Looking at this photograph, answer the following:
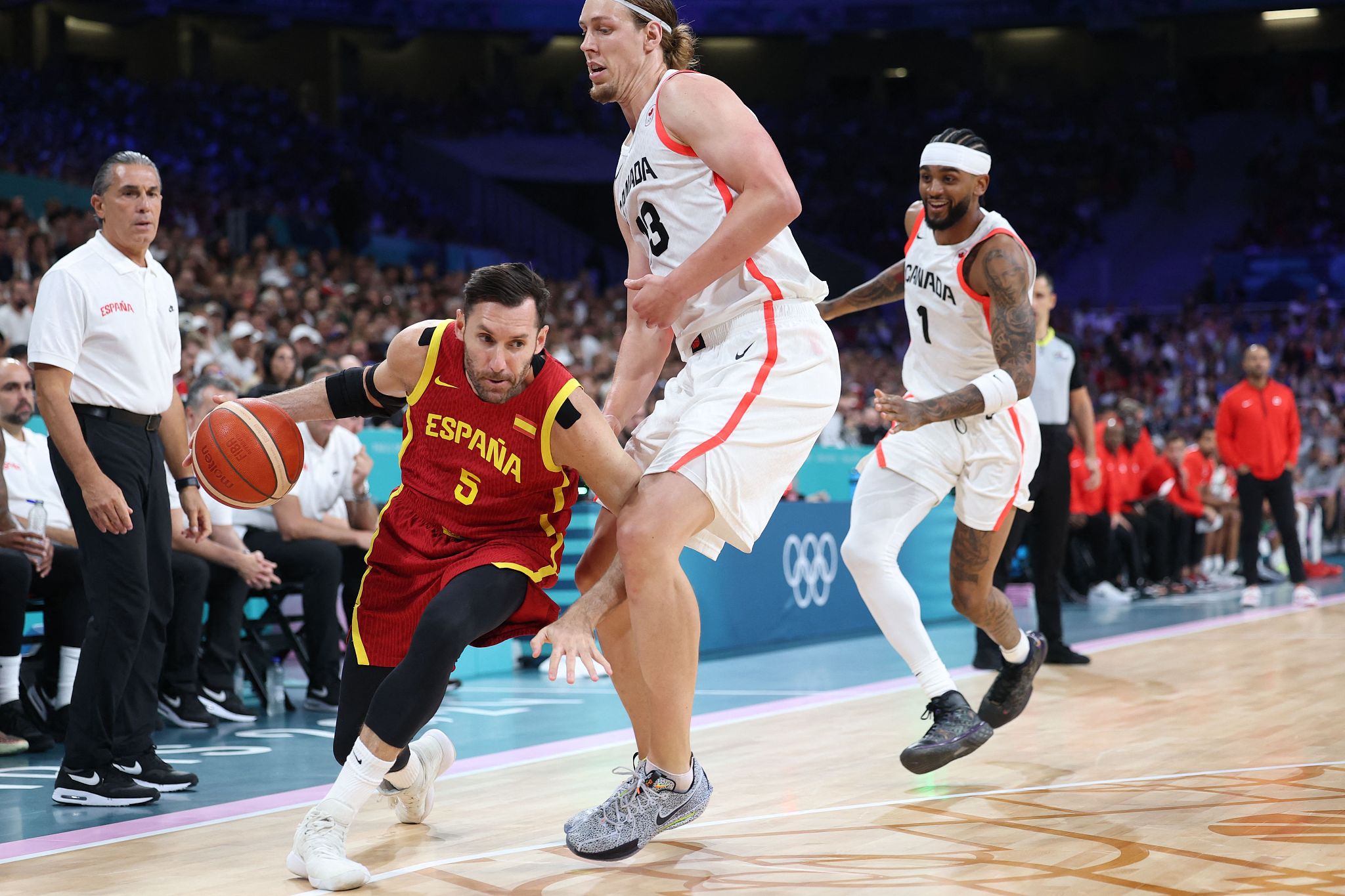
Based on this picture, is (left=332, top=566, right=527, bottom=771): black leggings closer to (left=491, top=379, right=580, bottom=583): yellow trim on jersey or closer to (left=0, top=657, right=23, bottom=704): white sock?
(left=491, top=379, right=580, bottom=583): yellow trim on jersey

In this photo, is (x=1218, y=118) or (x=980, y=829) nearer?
(x=980, y=829)

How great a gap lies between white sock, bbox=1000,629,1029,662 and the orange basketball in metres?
2.76

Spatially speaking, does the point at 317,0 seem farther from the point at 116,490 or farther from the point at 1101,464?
the point at 116,490

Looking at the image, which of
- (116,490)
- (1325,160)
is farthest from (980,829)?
(1325,160)

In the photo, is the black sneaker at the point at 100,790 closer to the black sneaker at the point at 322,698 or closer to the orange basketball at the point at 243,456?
the orange basketball at the point at 243,456

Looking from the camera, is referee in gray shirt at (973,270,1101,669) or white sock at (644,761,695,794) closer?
white sock at (644,761,695,794)

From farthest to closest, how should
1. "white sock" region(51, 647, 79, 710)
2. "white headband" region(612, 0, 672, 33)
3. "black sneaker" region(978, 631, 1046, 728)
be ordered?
"white sock" region(51, 647, 79, 710), "black sneaker" region(978, 631, 1046, 728), "white headband" region(612, 0, 672, 33)

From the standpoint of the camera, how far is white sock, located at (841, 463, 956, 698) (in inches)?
188

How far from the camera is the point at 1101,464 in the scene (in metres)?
12.2

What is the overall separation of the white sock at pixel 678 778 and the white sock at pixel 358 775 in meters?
0.65

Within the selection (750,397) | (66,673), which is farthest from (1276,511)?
(66,673)

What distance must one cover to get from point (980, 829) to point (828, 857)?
1.84 feet

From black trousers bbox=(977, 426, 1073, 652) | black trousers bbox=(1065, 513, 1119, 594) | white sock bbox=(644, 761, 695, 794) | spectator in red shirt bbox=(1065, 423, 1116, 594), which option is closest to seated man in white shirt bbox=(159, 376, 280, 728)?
white sock bbox=(644, 761, 695, 794)

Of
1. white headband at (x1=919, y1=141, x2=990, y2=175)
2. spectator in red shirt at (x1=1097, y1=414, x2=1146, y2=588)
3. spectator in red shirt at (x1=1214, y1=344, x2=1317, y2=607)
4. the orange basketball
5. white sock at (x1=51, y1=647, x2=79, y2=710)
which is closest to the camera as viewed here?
the orange basketball
